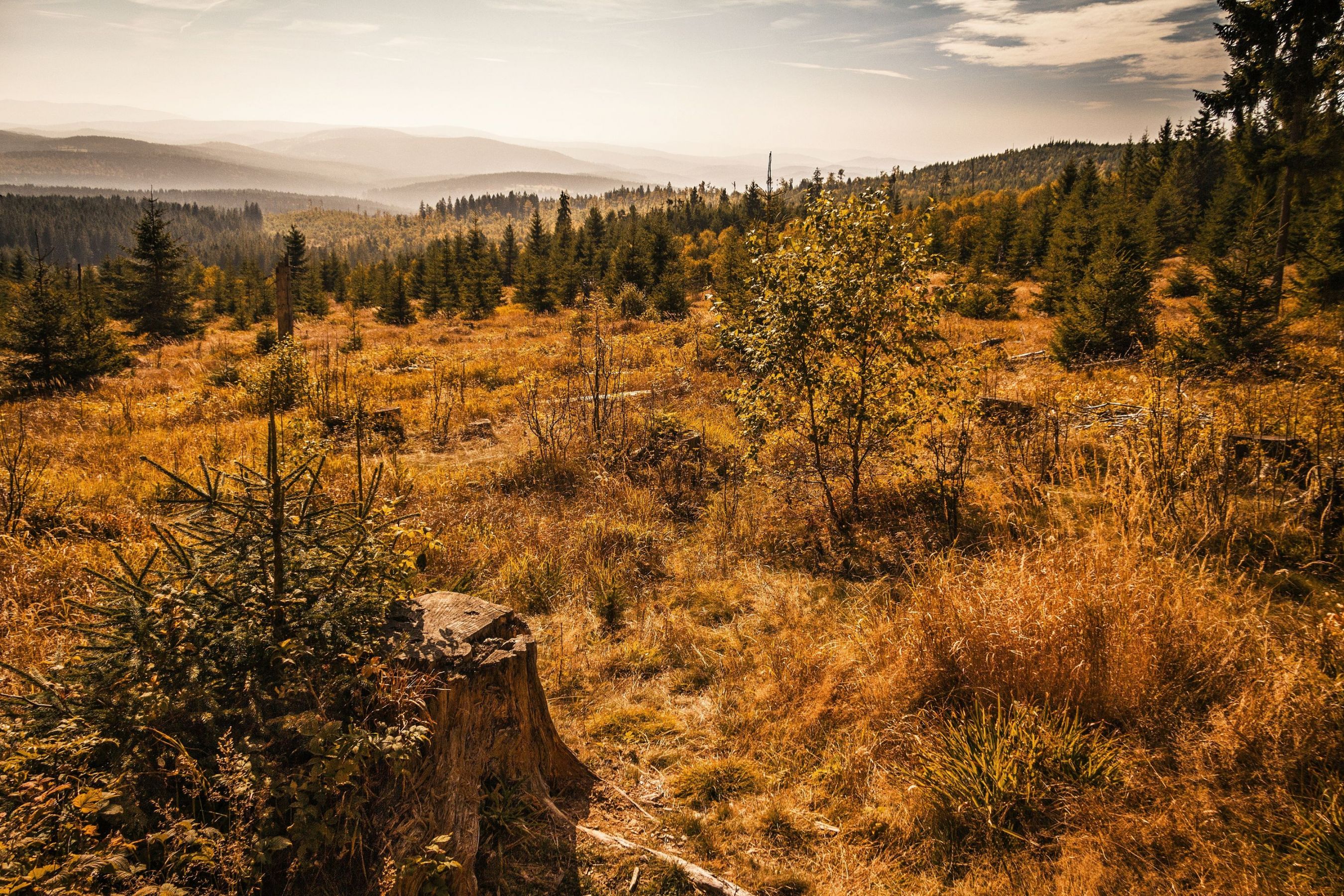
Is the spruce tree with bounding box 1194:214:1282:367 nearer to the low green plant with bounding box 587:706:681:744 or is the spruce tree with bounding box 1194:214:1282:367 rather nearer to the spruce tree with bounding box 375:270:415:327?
the low green plant with bounding box 587:706:681:744

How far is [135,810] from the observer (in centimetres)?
176

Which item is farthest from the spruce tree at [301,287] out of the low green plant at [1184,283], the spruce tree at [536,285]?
the low green plant at [1184,283]

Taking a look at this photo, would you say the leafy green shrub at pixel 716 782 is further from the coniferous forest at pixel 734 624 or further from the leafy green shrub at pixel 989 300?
the leafy green shrub at pixel 989 300

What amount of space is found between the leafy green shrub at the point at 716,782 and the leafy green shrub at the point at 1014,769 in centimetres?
94

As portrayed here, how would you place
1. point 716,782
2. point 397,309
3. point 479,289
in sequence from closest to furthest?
point 716,782 < point 397,309 < point 479,289

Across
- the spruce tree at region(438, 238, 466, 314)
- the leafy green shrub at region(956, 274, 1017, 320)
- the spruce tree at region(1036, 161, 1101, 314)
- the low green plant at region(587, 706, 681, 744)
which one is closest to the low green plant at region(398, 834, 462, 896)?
the low green plant at region(587, 706, 681, 744)

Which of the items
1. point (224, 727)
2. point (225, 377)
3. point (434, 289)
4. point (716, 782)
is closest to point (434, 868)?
point (224, 727)

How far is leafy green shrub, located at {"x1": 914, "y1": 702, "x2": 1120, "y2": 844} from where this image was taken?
9.70ft

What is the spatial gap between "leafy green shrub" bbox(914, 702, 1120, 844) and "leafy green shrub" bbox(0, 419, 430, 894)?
2569 mm

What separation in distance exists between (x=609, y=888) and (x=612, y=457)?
20.1ft

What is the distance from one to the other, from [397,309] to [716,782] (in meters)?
34.4

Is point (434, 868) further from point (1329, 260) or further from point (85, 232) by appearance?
point (85, 232)

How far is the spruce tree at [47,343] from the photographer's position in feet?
44.1

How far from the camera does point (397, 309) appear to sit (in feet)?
107
